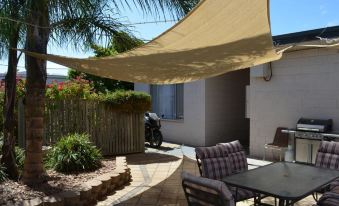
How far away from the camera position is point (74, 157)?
6434 millimetres

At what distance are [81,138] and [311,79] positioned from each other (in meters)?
5.04

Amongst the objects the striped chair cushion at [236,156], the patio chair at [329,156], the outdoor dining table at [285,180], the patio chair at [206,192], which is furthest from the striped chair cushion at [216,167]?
the patio chair at [206,192]

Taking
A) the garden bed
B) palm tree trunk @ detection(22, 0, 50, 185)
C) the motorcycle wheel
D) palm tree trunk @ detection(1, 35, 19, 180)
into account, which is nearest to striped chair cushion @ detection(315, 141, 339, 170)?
the garden bed

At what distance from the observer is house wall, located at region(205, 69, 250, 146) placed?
11.2 m

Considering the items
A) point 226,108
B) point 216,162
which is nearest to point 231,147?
point 216,162

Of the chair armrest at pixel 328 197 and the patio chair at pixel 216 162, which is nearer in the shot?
the chair armrest at pixel 328 197

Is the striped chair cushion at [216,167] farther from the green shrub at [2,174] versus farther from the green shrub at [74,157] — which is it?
the green shrub at [2,174]

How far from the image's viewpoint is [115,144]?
9.41 metres

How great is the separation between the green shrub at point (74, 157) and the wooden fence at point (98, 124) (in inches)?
67.9

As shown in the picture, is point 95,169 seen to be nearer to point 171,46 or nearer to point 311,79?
point 171,46

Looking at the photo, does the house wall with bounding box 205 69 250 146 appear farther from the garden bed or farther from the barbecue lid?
the garden bed

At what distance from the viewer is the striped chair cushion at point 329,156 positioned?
4.98m

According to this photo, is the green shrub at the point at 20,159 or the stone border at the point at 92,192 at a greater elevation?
the green shrub at the point at 20,159

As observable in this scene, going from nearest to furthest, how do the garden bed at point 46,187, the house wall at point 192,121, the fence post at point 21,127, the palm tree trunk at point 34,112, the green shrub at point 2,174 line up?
1. the garden bed at point 46,187
2. the palm tree trunk at point 34,112
3. the green shrub at point 2,174
4. the fence post at point 21,127
5. the house wall at point 192,121
